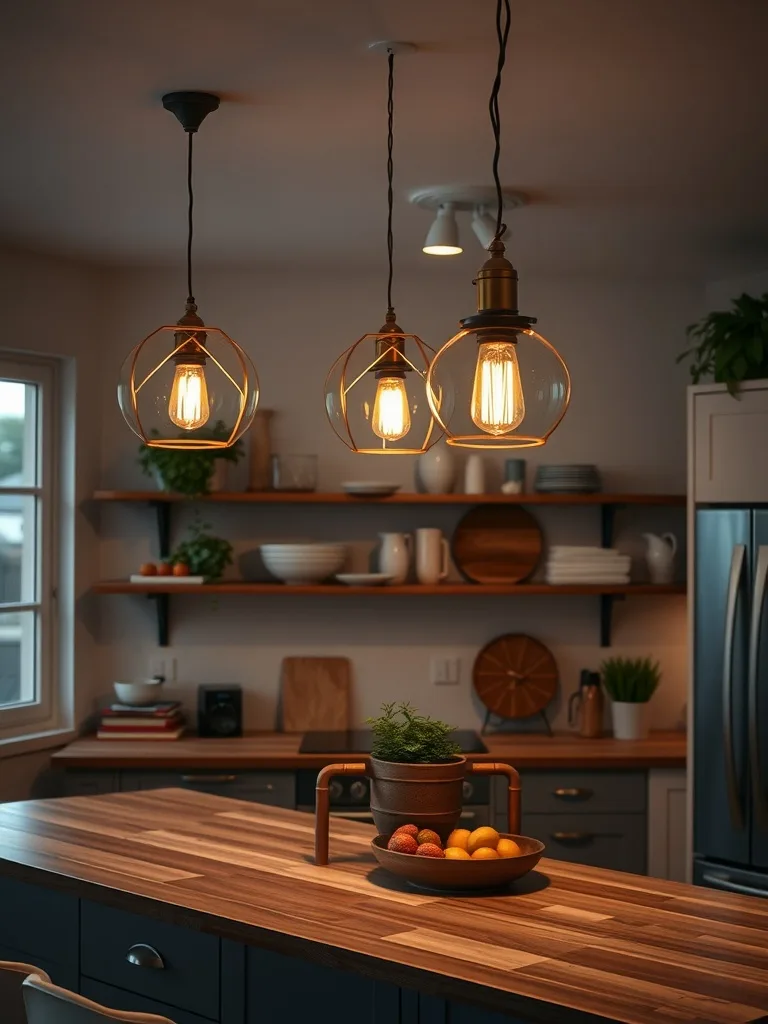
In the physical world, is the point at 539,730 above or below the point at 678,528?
below

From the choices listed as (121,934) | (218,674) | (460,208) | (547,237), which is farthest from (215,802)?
(547,237)

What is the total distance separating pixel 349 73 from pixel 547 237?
1.76m

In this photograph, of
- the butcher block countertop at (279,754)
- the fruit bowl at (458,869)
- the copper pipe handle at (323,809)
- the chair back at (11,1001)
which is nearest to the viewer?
the fruit bowl at (458,869)

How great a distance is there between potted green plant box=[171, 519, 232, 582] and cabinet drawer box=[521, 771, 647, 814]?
1442mm

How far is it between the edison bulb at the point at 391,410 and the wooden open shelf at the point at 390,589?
2.36m

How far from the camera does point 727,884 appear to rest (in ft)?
14.0

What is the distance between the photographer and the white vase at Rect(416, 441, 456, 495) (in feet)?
16.7

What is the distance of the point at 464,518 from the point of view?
5254mm

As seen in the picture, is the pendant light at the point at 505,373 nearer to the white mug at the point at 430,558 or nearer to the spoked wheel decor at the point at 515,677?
the white mug at the point at 430,558

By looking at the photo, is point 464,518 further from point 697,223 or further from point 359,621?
point 697,223

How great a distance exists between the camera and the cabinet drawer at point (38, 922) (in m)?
2.85

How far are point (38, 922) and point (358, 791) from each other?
1815 millimetres

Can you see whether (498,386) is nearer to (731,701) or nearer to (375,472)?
(731,701)

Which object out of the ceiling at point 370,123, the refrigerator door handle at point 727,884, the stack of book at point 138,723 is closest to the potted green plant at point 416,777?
the ceiling at point 370,123
